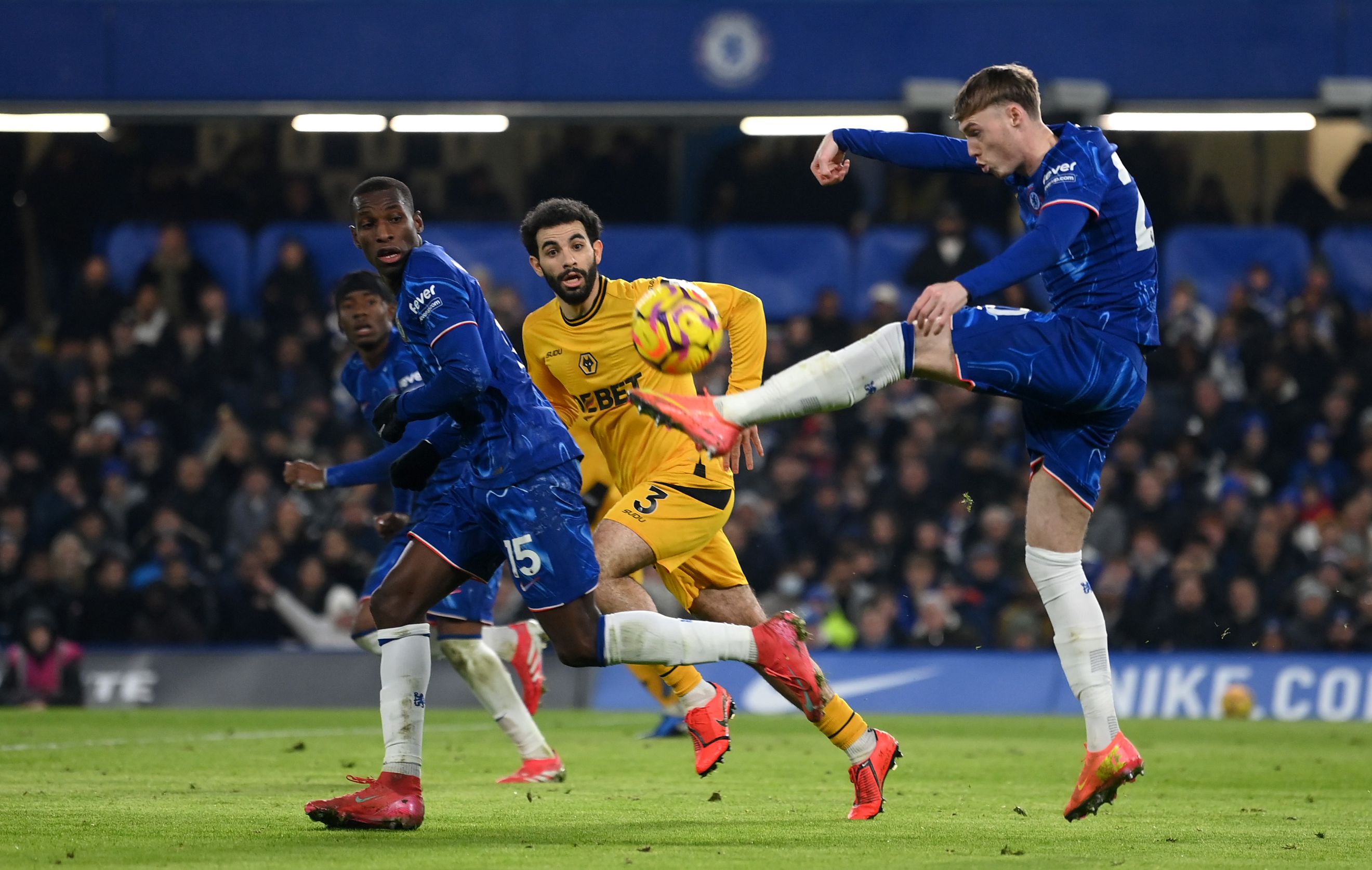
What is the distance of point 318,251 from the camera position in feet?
63.2

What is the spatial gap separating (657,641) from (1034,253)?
1883mm

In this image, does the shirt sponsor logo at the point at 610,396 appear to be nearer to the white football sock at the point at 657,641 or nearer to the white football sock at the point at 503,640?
the white football sock at the point at 657,641

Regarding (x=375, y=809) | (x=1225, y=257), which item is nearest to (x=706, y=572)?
(x=375, y=809)

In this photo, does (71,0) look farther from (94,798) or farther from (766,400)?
(766,400)

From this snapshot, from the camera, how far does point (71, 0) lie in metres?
17.7

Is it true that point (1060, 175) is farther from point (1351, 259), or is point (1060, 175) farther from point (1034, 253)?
point (1351, 259)

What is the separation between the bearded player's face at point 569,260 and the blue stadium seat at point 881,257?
11455 mm

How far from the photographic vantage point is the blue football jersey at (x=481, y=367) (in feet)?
20.8

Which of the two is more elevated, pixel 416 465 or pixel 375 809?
pixel 416 465

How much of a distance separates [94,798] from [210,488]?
9989 mm

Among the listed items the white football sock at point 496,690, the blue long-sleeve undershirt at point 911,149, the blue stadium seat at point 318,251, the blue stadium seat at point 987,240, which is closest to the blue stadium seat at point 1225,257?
the blue stadium seat at point 987,240

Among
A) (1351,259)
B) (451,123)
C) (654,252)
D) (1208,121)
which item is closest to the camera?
(1208,121)

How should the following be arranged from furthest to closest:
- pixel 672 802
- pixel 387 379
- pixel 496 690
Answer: pixel 387 379
pixel 496 690
pixel 672 802

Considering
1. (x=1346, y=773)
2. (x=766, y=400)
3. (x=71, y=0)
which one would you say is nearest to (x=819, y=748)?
(x=1346, y=773)
